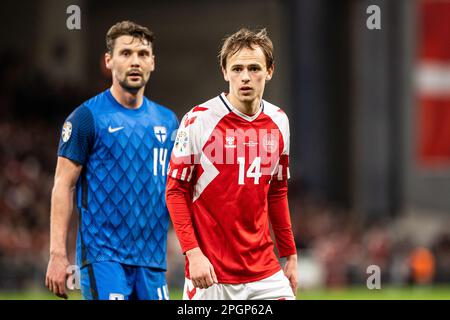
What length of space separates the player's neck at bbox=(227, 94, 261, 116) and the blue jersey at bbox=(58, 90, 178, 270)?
1101 mm

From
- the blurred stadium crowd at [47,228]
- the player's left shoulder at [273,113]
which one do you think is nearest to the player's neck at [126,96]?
the player's left shoulder at [273,113]

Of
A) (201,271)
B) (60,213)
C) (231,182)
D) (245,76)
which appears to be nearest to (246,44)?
(245,76)

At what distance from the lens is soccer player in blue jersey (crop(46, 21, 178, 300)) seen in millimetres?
6945

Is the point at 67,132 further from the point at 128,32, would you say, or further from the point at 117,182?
the point at 128,32

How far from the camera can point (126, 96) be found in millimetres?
7172

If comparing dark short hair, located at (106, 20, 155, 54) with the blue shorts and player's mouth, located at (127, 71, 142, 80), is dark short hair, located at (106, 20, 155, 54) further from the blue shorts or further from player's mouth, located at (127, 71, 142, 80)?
the blue shorts

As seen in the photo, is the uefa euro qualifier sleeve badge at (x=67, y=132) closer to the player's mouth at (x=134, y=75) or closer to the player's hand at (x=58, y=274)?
the player's mouth at (x=134, y=75)

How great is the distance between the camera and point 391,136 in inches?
1063

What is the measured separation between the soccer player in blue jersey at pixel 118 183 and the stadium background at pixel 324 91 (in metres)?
14.2

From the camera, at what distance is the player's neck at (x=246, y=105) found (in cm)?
621

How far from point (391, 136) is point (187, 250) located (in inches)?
844

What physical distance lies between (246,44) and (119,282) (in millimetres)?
1791

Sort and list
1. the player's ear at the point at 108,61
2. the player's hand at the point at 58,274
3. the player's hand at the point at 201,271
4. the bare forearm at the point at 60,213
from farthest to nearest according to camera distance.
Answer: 1. the player's ear at the point at 108,61
2. the bare forearm at the point at 60,213
3. the player's hand at the point at 58,274
4. the player's hand at the point at 201,271
